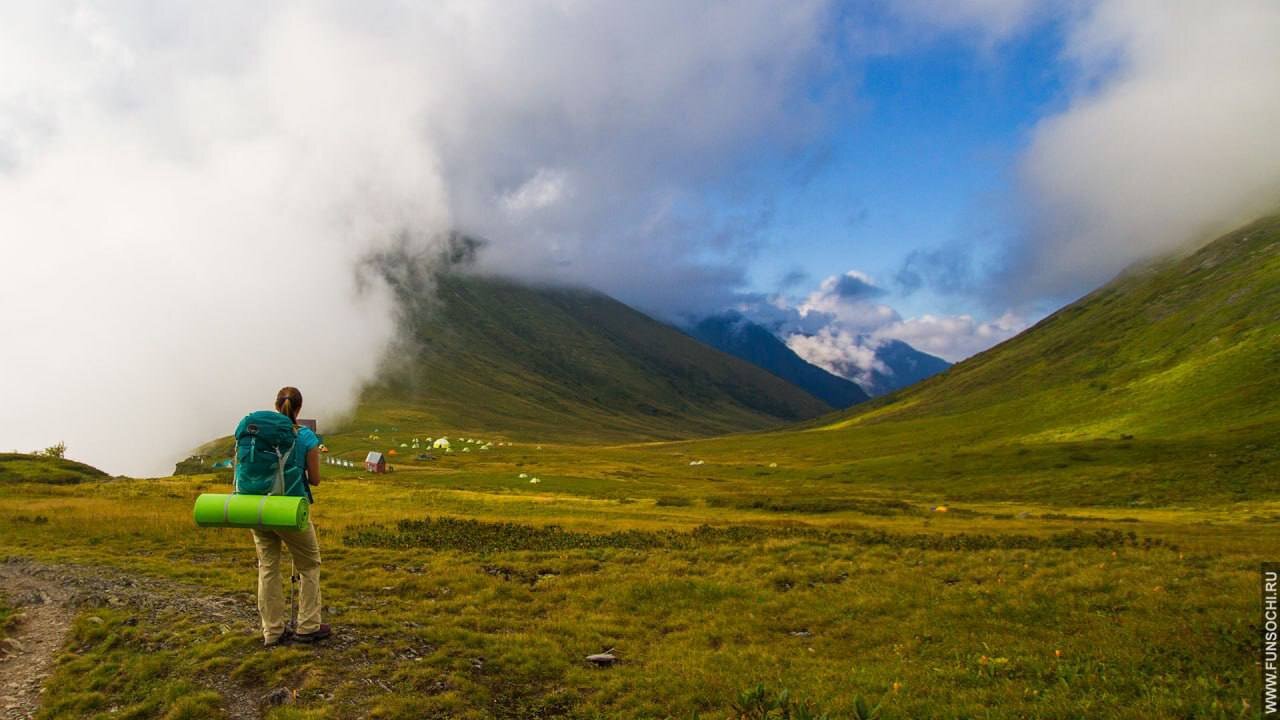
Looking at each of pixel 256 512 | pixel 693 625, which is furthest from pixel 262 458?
pixel 693 625

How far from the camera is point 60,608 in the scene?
736 inches

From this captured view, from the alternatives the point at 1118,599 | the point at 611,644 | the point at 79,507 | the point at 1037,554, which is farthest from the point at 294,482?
the point at 79,507

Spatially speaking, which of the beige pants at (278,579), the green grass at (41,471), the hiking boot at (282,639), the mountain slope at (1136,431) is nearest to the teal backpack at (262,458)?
the beige pants at (278,579)

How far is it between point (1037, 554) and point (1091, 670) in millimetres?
16608

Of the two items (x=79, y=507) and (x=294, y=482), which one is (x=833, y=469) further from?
(x=294, y=482)

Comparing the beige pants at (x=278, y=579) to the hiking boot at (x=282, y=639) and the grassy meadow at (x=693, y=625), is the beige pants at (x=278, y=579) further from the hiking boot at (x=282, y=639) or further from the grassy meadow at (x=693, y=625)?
the grassy meadow at (x=693, y=625)

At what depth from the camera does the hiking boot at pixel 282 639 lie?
587 inches

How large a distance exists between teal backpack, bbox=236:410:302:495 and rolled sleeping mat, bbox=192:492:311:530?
38cm

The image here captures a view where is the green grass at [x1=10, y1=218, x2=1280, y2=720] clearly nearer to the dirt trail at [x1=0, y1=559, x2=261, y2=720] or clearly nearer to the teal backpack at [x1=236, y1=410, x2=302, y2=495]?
the dirt trail at [x1=0, y1=559, x2=261, y2=720]

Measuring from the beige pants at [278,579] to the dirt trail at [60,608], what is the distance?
1.67 m

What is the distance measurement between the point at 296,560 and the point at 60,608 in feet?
34.7

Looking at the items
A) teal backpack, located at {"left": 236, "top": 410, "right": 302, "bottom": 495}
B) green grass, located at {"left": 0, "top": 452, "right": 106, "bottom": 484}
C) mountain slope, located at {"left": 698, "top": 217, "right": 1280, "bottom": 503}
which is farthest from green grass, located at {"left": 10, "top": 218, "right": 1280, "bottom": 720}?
green grass, located at {"left": 0, "top": 452, "right": 106, "bottom": 484}

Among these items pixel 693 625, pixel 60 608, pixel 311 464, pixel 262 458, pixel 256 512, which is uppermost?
pixel 262 458

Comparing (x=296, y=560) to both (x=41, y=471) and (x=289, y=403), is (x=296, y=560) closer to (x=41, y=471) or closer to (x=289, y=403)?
(x=289, y=403)
